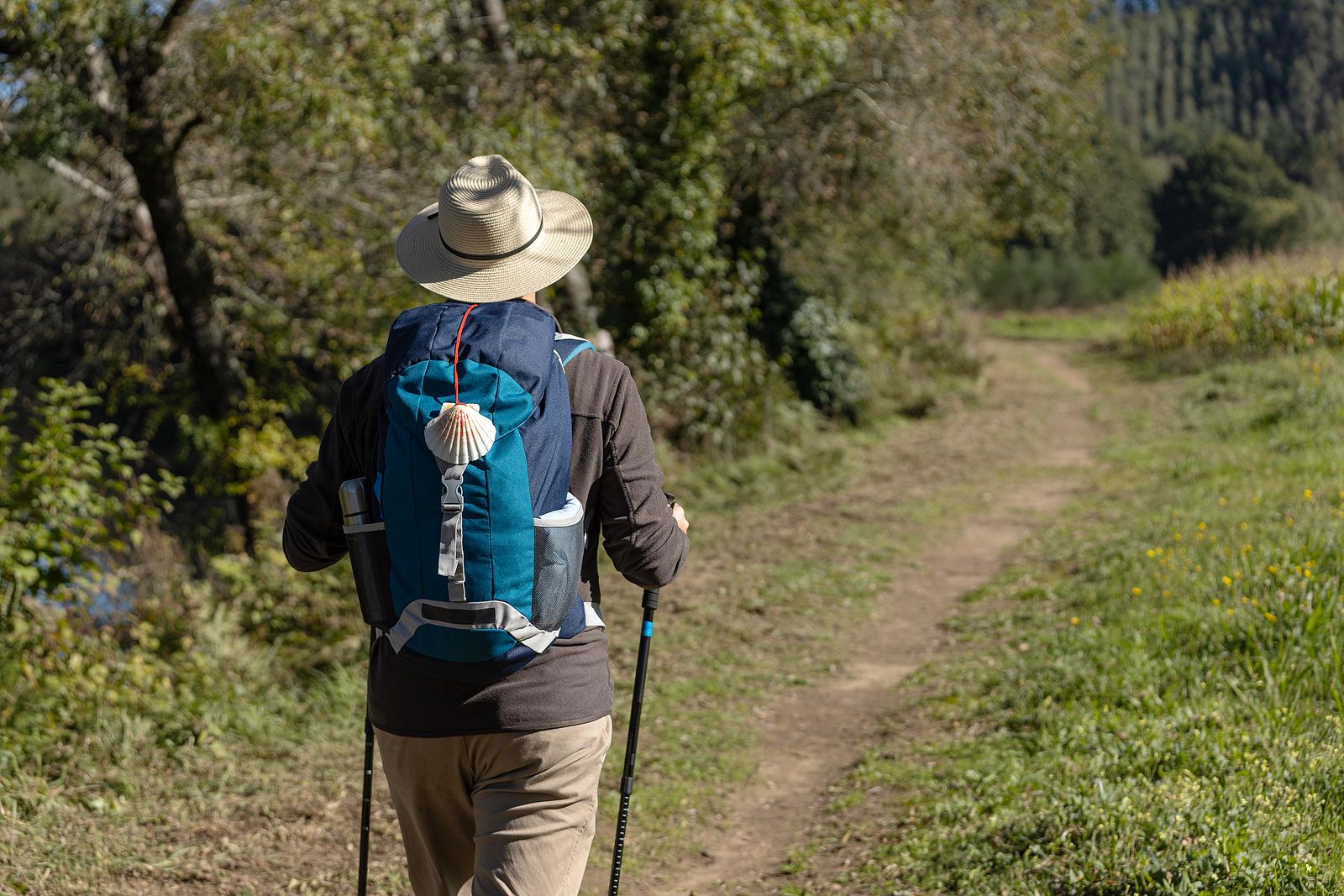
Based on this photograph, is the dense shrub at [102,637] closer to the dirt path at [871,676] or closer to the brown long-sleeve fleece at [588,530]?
the dirt path at [871,676]

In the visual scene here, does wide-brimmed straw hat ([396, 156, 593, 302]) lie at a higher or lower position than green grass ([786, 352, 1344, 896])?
higher

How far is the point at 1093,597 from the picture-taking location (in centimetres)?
604

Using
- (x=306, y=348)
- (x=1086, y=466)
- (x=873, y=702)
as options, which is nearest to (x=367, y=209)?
(x=306, y=348)

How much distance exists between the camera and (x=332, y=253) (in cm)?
905

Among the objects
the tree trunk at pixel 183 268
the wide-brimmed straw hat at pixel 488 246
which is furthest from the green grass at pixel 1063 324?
the wide-brimmed straw hat at pixel 488 246

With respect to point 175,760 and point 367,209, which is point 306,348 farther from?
point 175,760

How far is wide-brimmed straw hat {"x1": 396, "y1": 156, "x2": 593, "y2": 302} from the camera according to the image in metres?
2.28

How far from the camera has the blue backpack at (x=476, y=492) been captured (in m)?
1.99

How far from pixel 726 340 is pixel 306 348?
4.13 m

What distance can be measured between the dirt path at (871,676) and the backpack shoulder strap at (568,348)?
7.88 ft

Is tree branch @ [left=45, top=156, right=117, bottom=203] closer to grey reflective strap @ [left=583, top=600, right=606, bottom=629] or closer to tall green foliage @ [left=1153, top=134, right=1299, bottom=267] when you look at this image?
grey reflective strap @ [left=583, top=600, right=606, bottom=629]

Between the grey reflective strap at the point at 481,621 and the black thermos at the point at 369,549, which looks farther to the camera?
the black thermos at the point at 369,549

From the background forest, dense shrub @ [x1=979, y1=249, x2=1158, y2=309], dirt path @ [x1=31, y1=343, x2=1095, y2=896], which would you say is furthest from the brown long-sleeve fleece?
dense shrub @ [x1=979, y1=249, x2=1158, y2=309]

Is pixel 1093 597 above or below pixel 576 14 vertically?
below
